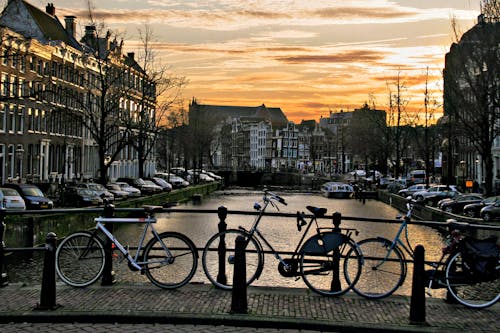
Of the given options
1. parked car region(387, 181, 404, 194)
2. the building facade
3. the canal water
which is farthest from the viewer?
parked car region(387, 181, 404, 194)

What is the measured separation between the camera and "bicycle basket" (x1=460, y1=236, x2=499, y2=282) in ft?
31.7

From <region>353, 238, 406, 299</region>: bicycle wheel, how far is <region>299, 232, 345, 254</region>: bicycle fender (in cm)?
35

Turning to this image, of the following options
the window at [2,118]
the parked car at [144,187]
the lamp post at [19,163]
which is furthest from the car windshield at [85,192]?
the parked car at [144,187]

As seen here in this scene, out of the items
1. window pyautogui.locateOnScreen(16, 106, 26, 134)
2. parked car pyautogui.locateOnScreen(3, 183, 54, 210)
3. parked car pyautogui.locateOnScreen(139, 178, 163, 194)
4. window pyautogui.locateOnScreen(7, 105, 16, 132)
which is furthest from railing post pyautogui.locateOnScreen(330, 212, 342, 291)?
parked car pyautogui.locateOnScreen(139, 178, 163, 194)

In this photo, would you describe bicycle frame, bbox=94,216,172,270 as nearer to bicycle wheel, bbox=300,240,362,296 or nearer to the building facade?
bicycle wheel, bbox=300,240,362,296

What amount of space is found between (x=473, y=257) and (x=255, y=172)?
12796 centimetres

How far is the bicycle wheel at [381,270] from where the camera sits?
32.7 feet

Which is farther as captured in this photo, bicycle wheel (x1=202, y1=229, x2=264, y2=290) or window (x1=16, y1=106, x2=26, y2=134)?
window (x1=16, y1=106, x2=26, y2=134)

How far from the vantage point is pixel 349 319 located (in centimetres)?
873

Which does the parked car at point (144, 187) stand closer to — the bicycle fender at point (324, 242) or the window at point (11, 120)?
the window at point (11, 120)

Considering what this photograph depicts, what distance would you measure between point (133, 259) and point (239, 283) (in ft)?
7.50

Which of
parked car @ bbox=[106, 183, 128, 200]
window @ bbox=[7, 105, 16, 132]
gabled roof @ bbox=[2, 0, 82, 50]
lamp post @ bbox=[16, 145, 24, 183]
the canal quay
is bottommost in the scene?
parked car @ bbox=[106, 183, 128, 200]

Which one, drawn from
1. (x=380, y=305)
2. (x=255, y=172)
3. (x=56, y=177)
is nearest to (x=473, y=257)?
(x=380, y=305)

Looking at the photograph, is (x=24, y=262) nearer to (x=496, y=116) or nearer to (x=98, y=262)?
(x=98, y=262)
